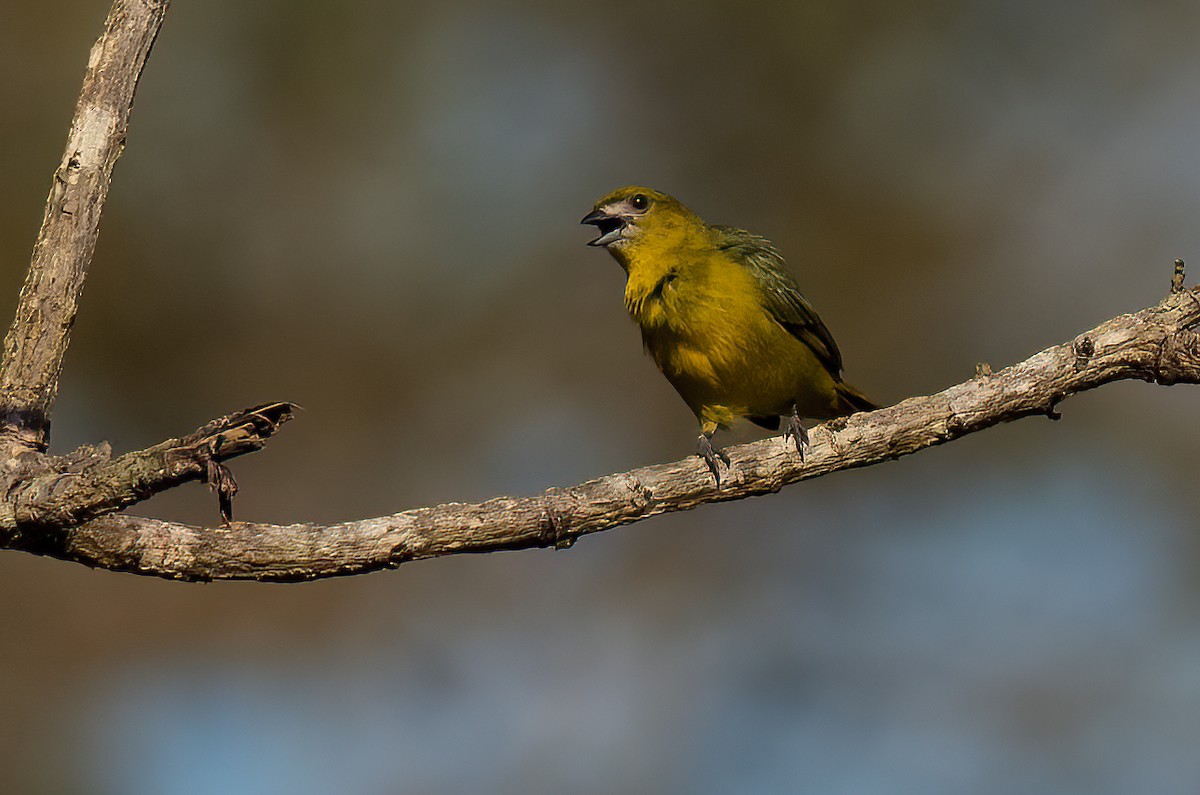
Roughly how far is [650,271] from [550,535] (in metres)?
2.64

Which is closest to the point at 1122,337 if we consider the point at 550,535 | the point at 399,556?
the point at 550,535

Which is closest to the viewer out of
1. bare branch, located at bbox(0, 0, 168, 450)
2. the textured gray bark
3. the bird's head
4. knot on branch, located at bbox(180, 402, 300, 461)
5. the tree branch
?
knot on branch, located at bbox(180, 402, 300, 461)

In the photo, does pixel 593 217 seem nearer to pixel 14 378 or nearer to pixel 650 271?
pixel 650 271

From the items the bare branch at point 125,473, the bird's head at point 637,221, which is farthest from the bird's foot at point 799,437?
the bird's head at point 637,221

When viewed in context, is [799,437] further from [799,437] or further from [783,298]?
[783,298]

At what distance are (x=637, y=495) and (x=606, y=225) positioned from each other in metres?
3.00

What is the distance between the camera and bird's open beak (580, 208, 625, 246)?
6.09 metres

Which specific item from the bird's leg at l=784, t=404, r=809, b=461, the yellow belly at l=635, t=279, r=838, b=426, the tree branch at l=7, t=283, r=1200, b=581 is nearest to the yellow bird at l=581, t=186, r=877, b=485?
the yellow belly at l=635, t=279, r=838, b=426

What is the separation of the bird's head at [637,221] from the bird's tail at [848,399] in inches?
45.4

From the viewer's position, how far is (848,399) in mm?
6164

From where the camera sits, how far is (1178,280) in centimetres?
371

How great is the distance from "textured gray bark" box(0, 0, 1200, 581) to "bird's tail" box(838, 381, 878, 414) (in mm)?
2196

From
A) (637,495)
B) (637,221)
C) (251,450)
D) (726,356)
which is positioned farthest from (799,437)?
Answer: (637,221)

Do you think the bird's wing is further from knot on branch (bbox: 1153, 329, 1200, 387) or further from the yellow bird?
knot on branch (bbox: 1153, 329, 1200, 387)
